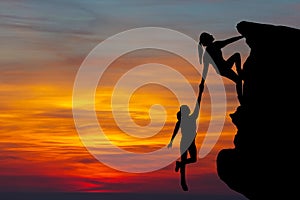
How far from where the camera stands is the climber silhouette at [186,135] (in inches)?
1347

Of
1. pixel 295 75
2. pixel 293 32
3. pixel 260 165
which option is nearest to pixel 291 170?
pixel 260 165

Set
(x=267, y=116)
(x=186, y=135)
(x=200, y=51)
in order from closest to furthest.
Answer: (x=267, y=116) < (x=200, y=51) < (x=186, y=135)

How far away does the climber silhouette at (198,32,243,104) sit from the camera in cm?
3291

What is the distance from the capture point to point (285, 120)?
32.4 metres

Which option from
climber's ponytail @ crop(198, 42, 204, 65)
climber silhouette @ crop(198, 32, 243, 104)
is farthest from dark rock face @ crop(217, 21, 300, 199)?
climber's ponytail @ crop(198, 42, 204, 65)

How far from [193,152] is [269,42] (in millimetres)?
7276

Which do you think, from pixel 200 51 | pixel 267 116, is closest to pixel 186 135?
pixel 267 116

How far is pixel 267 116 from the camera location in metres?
32.8

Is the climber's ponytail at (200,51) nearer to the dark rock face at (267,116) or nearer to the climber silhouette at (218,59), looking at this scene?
the climber silhouette at (218,59)

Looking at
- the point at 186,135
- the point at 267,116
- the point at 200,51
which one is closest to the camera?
the point at 267,116

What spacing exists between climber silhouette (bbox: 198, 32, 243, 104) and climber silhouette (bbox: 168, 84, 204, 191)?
2154mm

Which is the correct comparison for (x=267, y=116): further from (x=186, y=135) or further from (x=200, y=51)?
(x=200, y=51)

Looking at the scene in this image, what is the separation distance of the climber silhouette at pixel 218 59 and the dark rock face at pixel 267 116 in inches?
17.9

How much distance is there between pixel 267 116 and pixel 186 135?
4.50m
